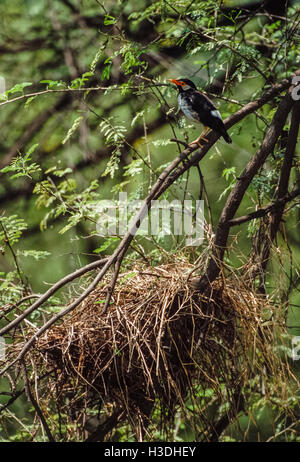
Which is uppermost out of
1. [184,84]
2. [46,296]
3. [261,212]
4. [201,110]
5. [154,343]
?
[184,84]

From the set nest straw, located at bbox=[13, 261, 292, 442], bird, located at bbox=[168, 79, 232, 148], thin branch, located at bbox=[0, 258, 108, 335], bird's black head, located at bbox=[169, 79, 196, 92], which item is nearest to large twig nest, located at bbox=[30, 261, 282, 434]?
nest straw, located at bbox=[13, 261, 292, 442]

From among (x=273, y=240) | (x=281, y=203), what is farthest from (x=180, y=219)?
(x=281, y=203)

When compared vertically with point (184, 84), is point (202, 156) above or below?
below

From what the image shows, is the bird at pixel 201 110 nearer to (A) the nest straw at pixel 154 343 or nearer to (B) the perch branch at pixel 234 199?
(B) the perch branch at pixel 234 199

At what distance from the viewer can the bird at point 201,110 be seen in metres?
1.52

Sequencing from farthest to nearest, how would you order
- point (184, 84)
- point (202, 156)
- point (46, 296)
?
point (184, 84), point (202, 156), point (46, 296)

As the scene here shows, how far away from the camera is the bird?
4.98 ft

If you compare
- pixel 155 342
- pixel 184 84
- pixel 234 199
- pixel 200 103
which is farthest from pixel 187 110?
pixel 155 342

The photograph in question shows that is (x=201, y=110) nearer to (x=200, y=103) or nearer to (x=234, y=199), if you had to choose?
(x=200, y=103)

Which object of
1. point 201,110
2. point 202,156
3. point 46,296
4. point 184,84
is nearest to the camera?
point 46,296

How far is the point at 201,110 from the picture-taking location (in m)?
1.60

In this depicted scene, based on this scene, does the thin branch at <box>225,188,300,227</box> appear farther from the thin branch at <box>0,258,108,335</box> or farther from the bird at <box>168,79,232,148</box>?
the thin branch at <box>0,258,108,335</box>

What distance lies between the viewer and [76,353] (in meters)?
1.34
